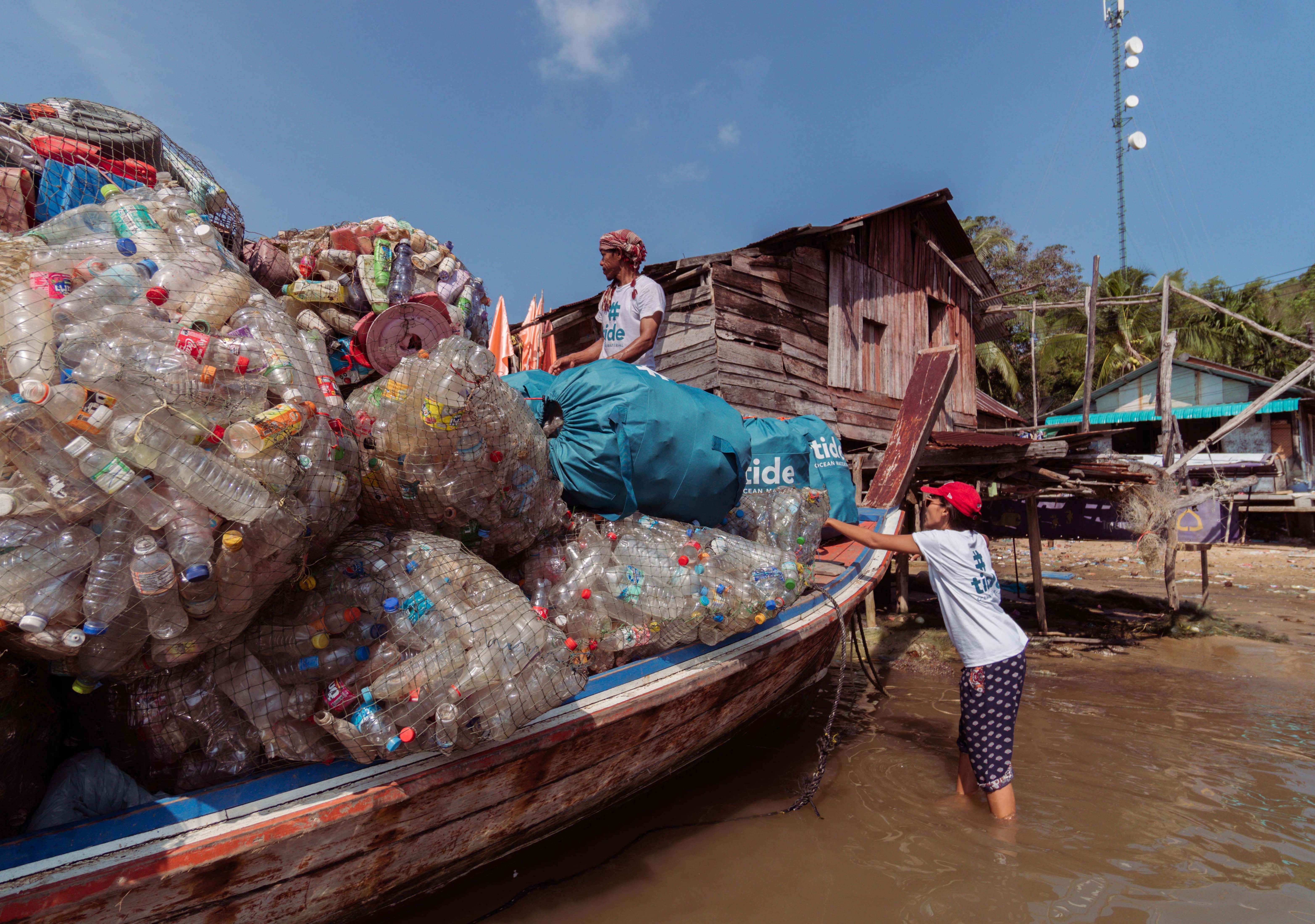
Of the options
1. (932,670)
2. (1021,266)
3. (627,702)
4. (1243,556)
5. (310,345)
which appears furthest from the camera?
(1021,266)

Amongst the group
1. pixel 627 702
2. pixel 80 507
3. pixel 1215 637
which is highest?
pixel 80 507

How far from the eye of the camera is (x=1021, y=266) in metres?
27.1

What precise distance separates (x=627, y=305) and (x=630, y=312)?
0.18ft

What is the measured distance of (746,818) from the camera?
11.5ft

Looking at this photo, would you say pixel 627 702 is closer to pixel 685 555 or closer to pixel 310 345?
pixel 685 555

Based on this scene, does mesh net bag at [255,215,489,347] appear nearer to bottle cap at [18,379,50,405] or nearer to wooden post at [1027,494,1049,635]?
bottle cap at [18,379,50,405]

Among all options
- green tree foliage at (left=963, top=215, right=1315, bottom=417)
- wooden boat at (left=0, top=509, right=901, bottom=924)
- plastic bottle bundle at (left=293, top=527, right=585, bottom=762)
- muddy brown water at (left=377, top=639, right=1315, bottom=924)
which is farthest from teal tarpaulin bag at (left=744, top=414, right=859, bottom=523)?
green tree foliage at (left=963, top=215, right=1315, bottom=417)

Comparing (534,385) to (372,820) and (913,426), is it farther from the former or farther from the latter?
(913,426)

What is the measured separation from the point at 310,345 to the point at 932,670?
7055mm

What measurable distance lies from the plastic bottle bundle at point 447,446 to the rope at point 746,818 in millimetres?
1482

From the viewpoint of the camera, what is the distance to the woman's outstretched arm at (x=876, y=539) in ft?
11.8

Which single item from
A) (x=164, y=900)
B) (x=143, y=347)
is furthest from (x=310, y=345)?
(x=164, y=900)

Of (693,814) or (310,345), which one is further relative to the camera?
(693,814)

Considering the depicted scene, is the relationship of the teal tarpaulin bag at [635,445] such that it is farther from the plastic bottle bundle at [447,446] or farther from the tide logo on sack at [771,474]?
the tide logo on sack at [771,474]
